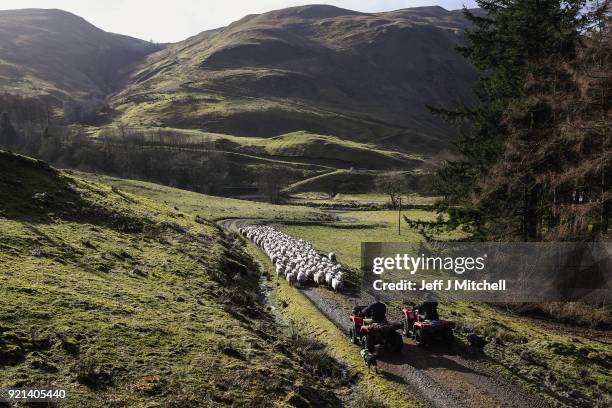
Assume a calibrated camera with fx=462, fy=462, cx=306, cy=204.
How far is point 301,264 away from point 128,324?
19.9m

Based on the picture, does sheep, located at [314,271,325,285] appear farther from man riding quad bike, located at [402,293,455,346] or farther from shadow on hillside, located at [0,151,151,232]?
shadow on hillside, located at [0,151,151,232]

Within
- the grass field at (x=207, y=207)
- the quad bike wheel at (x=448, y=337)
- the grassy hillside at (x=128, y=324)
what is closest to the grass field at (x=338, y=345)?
the grassy hillside at (x=128, y=324)

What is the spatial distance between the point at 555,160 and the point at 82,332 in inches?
1031

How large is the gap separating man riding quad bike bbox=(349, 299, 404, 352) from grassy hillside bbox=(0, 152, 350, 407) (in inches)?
71.4

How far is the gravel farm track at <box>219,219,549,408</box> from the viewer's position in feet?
51.1

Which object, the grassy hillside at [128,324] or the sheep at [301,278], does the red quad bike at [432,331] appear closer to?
the grassy hillside at [128,324]

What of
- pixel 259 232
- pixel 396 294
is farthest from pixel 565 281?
pixel 259 232

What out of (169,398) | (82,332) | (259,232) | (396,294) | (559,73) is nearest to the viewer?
(169,398)

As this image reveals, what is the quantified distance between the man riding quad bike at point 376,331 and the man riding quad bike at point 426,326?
3.92 ft

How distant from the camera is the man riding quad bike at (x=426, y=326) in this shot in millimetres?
20219

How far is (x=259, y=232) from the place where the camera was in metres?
57.4

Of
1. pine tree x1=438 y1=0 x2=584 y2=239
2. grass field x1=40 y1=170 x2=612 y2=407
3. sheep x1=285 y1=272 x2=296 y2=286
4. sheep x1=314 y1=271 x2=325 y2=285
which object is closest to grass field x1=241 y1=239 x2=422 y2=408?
grass field x1=40 y1=170 x2=612 y2=407

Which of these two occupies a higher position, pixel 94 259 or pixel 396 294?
pixel 94 259

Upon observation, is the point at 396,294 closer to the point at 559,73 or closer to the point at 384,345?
the point at 384,345
